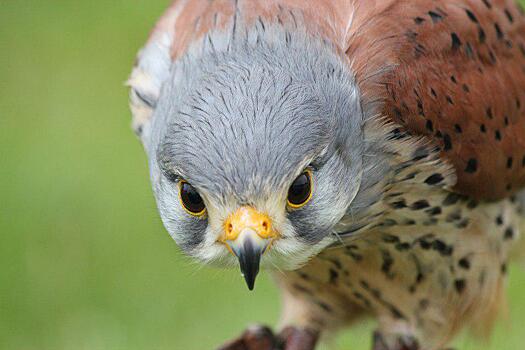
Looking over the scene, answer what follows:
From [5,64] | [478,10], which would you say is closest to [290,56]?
[478,10]

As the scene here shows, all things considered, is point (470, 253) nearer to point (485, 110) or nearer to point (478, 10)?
point (485, 110)

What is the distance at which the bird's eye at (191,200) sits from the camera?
4.56 metres

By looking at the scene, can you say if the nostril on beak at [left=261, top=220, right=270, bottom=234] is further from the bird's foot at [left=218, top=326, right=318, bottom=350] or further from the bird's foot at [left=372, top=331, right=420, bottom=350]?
the bird's foot at [left=372, top=331, right=420, bottom=350]

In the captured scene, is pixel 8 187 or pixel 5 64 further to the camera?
pixel 5 64

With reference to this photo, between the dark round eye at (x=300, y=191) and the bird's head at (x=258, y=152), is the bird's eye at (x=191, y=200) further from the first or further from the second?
the dark round eye at (x=300, y=191)

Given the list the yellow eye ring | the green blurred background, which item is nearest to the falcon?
the yellow eye ring

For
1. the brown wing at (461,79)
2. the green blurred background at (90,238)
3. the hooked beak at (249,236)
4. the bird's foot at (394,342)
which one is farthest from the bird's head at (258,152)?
the green blurred background at (90,238)

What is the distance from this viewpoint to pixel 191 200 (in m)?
4.59

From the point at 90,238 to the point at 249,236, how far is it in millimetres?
4157

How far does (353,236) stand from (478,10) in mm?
1209

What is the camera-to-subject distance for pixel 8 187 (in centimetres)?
882

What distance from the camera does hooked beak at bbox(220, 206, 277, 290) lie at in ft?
14.6

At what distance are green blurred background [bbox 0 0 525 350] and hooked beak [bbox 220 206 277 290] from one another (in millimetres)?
2068

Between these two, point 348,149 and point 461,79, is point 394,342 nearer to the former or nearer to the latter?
point 461,79
